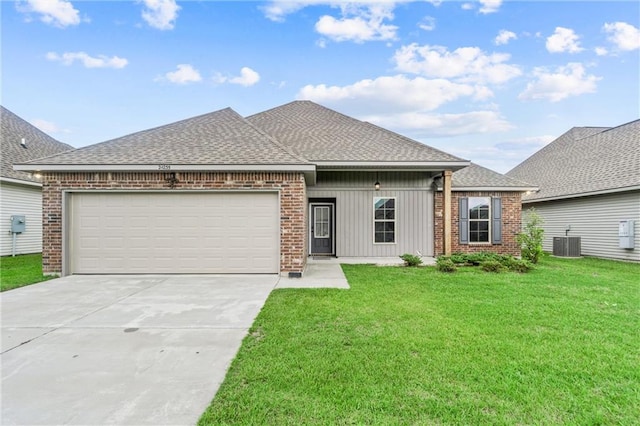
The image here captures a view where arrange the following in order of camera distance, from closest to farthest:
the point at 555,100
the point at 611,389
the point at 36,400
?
the point at 36,400 < the point at 611,389 < the point at 555,100

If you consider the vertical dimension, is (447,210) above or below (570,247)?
above

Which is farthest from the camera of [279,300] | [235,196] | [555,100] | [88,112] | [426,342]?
[555,100]

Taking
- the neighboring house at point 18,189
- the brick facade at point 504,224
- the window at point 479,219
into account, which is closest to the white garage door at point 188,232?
the neighboring house at point 18,189

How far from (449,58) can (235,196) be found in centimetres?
1289

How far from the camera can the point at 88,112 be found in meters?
16.8

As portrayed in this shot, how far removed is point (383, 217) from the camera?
11250mm

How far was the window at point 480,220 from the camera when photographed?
11.7m

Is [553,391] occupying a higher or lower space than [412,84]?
lower

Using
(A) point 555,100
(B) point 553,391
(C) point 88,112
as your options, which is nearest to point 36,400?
(B) point 553,391

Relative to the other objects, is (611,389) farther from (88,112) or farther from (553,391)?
(88,112)

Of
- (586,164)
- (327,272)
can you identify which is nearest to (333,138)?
(327,272)

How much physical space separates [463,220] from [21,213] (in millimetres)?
16559

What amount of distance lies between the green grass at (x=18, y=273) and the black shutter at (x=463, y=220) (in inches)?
485

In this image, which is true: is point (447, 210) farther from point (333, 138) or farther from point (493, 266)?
point (333, 138)
